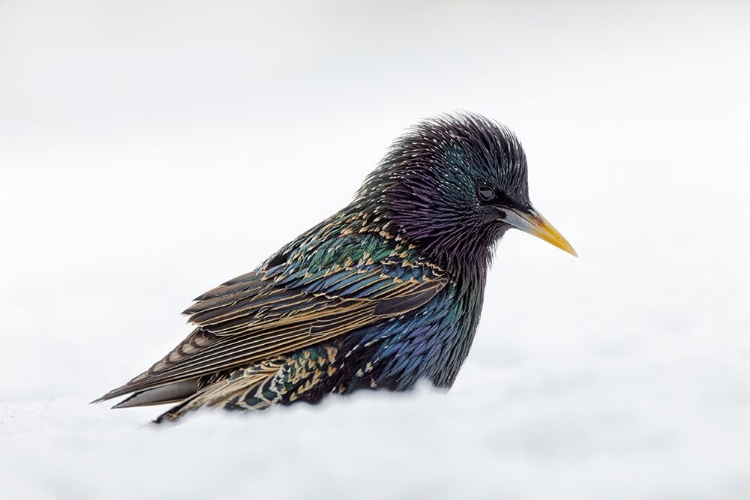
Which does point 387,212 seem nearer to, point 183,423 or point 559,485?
point 183,423

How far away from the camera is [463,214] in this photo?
179 inches

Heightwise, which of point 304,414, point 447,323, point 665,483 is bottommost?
point 665,483

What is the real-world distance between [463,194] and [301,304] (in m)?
0.84

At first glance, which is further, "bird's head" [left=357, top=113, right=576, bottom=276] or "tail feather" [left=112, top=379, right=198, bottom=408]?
"bird's head" [left=357, top=113, right=576, bottom=276]

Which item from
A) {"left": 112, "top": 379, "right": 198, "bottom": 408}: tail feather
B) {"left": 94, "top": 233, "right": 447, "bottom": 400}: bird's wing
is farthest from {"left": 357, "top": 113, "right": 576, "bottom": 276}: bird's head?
{"left": 112, "top": 379, "right": 198, "bottom": 408}: tail feather

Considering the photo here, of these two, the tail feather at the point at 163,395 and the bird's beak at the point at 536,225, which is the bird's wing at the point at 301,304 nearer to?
the tail feather at the point at 163,395

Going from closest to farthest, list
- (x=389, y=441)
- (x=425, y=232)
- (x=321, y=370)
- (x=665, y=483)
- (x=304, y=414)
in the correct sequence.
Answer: (x=665, y=483)
(x=389, y=441)
(x=304, y=414)
(x=321, y=370)
(x=425, y=232)

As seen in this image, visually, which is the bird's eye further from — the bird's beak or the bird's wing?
the bird's wing

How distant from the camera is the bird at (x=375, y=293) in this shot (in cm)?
422

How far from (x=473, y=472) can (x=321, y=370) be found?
953 millimetres

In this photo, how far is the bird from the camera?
4.22 m

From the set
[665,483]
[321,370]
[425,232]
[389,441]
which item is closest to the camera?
[665,483]

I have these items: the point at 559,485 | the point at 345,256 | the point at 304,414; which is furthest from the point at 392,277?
the point at 559,485

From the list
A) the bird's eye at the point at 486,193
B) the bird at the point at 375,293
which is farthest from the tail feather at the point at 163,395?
the bird's eye at the point at 486,193
